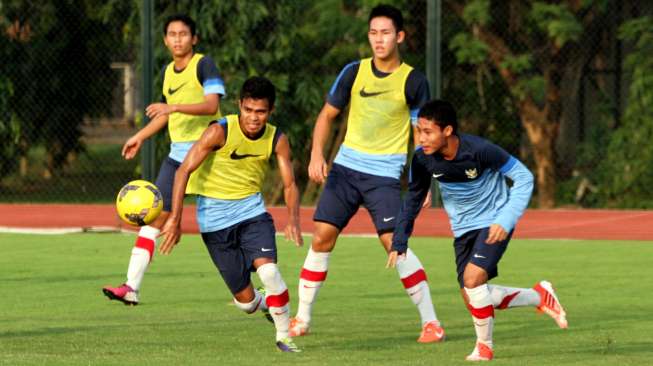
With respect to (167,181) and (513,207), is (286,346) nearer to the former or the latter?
(513,207)

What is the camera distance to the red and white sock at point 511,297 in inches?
381

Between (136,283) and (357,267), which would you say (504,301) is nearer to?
(136,283)

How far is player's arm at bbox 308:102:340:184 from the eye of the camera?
1007cm

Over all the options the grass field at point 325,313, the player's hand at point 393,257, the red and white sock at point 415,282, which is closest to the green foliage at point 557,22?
the grass field at point 325,313

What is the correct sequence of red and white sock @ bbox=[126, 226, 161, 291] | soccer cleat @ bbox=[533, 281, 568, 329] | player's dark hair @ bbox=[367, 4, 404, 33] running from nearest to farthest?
soccer cleat @ bbox=[533, 281, 568, 329] < player's dark hair @ bbox=[367, 4, 404, 33] < red and white sock @ bbox=[126, 226, 161, 291]

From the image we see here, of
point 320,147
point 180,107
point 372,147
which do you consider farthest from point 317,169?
point 180,107

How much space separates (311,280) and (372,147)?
1007mm

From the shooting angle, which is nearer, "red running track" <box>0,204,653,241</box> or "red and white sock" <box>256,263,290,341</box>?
"red and white sock" <box>256,263,290,341</box>

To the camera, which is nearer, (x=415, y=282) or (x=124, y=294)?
(x=415, y=282)

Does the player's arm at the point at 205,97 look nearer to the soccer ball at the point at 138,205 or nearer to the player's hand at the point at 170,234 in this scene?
the soccer ball at the point at 138,205

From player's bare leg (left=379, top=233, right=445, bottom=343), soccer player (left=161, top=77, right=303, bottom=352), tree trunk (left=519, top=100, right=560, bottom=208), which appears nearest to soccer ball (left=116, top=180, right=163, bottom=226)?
soccer player (left=161, top=77, right=303, bottom=352)

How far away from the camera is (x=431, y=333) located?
32.0 feet

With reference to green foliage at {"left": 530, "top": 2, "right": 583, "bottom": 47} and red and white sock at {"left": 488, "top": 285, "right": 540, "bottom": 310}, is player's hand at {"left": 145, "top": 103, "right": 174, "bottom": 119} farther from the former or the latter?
green foliage at {"left": 530, "top": 2, "right": 583, "bottom": 47}

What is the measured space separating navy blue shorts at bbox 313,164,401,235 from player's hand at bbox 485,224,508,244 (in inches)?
56.8
